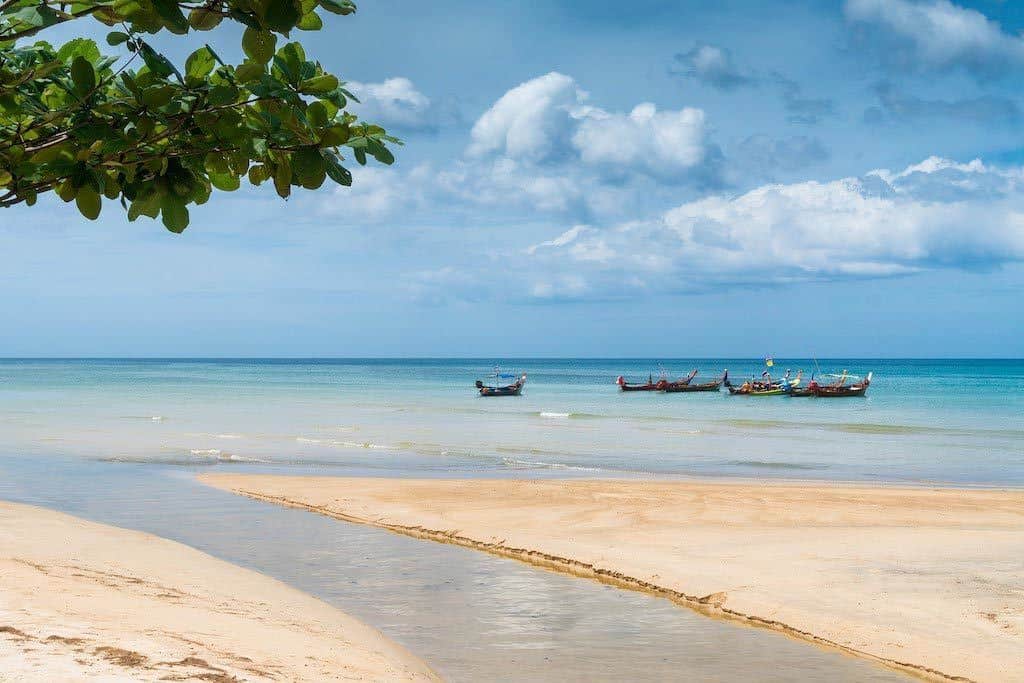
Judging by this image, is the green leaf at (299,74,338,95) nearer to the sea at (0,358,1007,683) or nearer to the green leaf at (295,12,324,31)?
the green leaf at (295,12,324,31)

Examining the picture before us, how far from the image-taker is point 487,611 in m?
10.3

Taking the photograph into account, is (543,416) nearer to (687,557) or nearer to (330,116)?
(687,557)

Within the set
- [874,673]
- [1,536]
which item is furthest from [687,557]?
[1,536]

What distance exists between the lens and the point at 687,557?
12.6 meters

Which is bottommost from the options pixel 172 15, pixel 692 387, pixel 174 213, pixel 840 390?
pixel 692 387

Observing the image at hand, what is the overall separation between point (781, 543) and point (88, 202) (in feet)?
41.1

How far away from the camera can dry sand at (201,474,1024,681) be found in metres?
9.47

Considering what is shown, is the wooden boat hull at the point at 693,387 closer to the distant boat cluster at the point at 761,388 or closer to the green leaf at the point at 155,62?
the distant boat cluster at the point at 761,388

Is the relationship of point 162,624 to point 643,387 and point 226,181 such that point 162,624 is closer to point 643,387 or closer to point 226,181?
point 226,181

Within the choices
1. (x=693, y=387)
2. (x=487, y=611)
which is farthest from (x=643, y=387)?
(x=487, y=611)

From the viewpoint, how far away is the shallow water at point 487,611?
8484 millimetres

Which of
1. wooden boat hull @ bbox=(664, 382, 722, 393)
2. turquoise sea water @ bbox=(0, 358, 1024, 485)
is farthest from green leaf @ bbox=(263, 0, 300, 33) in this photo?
wooden boat hull @ bbox=(664, 382, 722, 393)

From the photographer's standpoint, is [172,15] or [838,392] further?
[838,392]

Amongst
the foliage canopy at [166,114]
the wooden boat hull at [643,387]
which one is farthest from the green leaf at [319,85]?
the wooden boat hull at [643,387]
